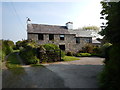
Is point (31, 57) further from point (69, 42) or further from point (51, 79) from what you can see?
point (69, 42)

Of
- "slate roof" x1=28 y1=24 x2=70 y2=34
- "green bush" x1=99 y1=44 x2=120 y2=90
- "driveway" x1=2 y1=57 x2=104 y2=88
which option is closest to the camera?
"green bush" x1=99 y1=44 x2=120 y2=90

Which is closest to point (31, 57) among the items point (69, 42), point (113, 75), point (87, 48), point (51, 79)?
point (51, 79)

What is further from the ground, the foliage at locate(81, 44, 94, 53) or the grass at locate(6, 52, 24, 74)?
the foliage at locate(81, 44, 94, 53)

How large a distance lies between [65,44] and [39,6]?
1494 cm

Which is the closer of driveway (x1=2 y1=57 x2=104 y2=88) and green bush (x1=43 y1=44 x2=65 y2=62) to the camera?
driveway (x1=2 y1=57 x2=104 y2=88)

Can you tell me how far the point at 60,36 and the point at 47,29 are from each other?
3.49 metres

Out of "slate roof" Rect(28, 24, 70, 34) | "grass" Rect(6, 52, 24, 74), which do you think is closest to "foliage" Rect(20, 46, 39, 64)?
"grass" Rect(6, 52, 24, 74)

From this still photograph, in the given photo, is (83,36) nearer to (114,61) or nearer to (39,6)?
(39,6)

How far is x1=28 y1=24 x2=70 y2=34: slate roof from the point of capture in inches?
905

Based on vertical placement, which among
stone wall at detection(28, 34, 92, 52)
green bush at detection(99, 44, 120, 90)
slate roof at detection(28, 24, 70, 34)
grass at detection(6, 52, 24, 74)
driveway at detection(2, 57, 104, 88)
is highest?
slate roof at detection(28, 24, 70, 34)

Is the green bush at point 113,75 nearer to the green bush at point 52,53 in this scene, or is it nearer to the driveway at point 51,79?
the driveway at point 51,79

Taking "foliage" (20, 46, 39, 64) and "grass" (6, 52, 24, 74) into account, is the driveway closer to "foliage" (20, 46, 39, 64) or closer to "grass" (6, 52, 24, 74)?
"grass" (6, 52, 24, 74)

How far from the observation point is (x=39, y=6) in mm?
10875

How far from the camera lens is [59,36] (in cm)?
2423
